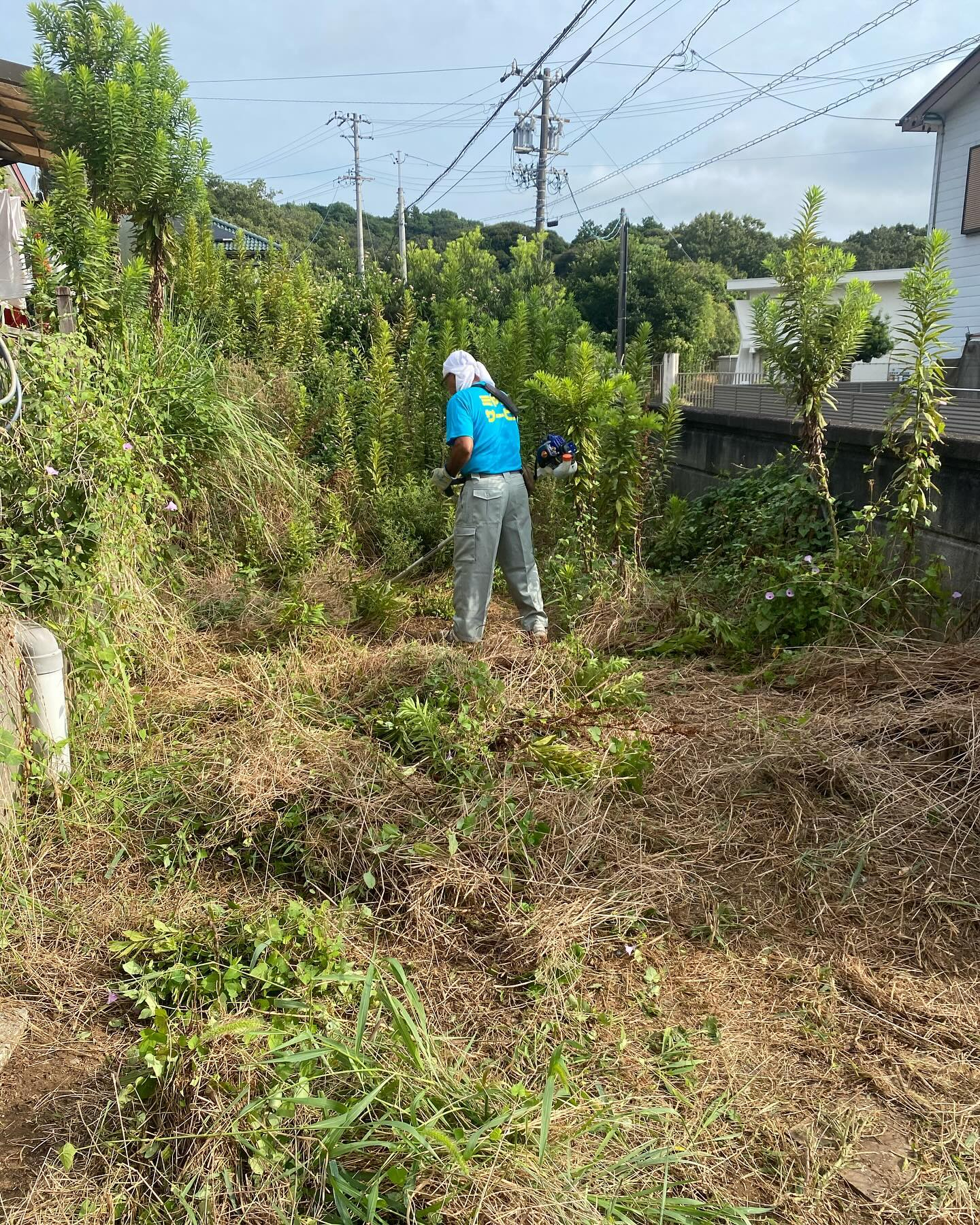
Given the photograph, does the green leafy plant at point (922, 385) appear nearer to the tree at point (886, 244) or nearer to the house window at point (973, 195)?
the house window at point (973, 195)

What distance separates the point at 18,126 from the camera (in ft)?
26.2

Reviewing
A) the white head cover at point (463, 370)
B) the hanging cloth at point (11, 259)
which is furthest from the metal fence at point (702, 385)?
the hanging cloth at point (11, 259)

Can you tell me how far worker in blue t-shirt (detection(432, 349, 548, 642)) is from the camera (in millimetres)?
5027

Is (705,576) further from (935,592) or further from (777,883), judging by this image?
(777,883)

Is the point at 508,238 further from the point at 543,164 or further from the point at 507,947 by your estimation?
the point at 507,947

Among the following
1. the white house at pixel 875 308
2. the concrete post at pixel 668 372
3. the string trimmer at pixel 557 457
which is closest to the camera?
the string trimmer at pixel 557 457

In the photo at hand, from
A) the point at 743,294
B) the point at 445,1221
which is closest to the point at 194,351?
the point at 445,1221

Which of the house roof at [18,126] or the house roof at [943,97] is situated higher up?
the house roof at [943,97]

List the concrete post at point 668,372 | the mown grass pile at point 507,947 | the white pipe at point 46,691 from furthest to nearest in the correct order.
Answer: the concrete post at point 668,372, the white pipe at point 46,691, the mown grass pile at point 507,947

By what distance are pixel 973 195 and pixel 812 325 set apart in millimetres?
12480

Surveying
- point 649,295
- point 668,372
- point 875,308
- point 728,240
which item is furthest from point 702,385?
point 728,240

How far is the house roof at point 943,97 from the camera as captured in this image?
14.0 metres

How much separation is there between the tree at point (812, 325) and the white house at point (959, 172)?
35.5 feet

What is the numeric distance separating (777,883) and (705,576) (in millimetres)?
2975
